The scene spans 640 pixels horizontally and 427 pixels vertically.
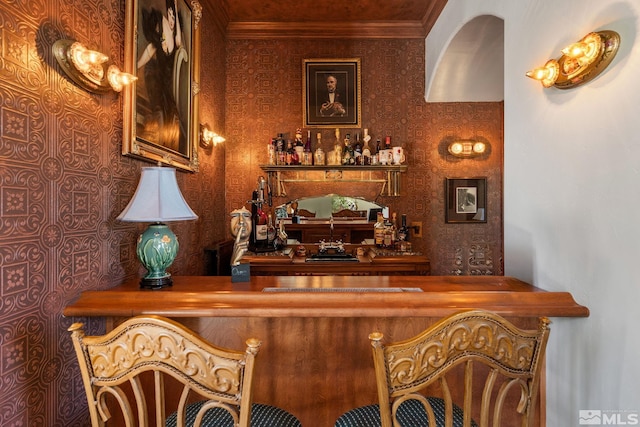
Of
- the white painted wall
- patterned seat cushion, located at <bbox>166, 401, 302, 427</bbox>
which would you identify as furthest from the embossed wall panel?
the white painted wall

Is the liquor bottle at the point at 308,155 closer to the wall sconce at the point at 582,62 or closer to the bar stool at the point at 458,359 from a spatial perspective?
the wall sconce at the point at 582,62

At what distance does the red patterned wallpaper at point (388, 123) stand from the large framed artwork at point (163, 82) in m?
1.10

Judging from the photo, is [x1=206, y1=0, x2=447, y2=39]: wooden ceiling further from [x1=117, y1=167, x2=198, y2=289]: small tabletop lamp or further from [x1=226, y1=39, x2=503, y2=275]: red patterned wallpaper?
[x1=117, y1=167, x2=198, y2=289]: small tabletop lamp

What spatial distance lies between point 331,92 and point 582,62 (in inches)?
106

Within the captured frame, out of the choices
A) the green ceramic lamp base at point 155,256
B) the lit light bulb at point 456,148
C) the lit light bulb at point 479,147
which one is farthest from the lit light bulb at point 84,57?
the lit light bulb at point 479,147

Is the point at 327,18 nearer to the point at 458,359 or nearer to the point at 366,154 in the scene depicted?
the point at 366,154

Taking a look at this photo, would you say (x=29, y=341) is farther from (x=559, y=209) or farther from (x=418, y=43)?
(x=418, y=43)


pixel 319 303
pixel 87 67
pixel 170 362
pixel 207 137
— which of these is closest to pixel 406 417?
pixel 319 303

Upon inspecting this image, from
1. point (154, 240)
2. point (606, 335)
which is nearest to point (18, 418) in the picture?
point (154, 240)

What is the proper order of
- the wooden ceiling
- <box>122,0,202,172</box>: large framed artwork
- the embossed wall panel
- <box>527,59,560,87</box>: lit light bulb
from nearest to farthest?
the embossed wall panel < <box>527,59,560,87</box>: lit light bulb < <box>122,0,202,172</box>: large framed artwork < the wooden ceiling

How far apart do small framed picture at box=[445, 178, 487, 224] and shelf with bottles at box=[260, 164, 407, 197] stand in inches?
23.9

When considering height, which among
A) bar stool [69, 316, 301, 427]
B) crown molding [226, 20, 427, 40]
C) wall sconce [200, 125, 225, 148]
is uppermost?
crown molding [226, 20, 427, 40]

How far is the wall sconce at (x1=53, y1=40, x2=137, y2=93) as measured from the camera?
4.25ft

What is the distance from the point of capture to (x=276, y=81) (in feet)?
12.1
